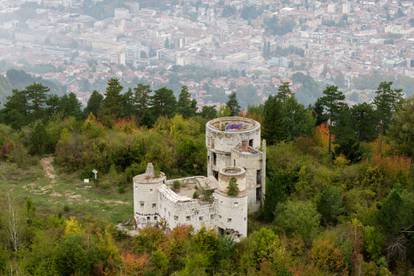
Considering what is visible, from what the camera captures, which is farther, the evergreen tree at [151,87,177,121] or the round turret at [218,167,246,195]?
the evergreen tree at [151,87,177,121]

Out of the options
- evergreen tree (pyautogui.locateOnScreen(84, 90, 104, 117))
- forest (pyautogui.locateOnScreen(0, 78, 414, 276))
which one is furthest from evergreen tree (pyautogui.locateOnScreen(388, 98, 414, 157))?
evergreen tree (pyautogui.locateOnScreen(84, 90, 104, 117))

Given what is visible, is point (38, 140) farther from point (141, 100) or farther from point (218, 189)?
point (218, 189)

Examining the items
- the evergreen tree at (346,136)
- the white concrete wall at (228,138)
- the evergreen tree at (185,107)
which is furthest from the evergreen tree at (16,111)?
the evergreen tree at (346,136)

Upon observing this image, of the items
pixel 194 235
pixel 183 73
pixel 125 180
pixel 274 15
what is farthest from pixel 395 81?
pixel 194 235

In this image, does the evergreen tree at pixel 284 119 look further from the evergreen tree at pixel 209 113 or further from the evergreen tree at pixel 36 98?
the evergreen tree at pixel 36 98

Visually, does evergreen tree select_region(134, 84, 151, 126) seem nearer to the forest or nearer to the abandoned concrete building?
the forest

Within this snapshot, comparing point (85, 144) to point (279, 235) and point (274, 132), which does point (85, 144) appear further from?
point (279, 235)

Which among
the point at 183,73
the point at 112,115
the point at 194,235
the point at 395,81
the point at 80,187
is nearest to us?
the point at 194,235
